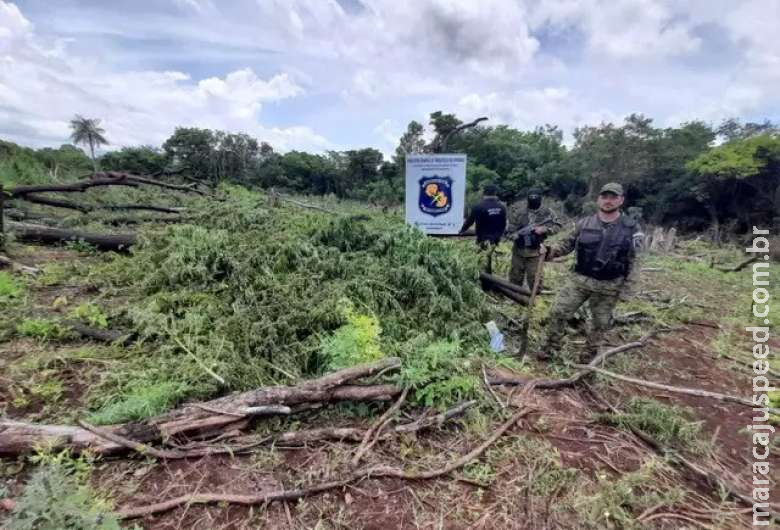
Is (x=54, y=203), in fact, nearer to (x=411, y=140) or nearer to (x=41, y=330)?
(x=41, y=330)

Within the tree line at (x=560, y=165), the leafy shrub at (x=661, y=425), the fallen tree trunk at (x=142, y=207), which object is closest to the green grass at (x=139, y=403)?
the leafy shrub at (x=661, y=425)

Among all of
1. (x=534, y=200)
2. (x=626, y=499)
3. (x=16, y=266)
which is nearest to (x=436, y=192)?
(x=534, y=200)

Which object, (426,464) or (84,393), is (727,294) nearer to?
(426,464)

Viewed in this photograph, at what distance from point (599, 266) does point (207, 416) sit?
3.45 metres

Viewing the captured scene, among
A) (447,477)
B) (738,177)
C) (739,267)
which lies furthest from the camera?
(738,177)

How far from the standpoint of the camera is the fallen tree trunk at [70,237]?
19.9 ft

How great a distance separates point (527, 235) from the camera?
17.1 feet

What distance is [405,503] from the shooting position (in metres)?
2.08

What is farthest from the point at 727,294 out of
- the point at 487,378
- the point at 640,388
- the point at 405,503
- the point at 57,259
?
A: the point at 57,259

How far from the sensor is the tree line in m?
21.9

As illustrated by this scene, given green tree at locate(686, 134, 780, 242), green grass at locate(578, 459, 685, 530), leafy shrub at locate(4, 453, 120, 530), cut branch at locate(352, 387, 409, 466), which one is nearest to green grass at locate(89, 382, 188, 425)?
leafy shrub at locate(4, 453, 120, 530)

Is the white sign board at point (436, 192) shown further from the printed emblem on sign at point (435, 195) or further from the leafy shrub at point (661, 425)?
the leafy shrub at point (661, 425)

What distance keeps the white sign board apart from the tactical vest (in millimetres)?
2397

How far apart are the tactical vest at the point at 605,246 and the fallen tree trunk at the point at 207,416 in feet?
7.21
